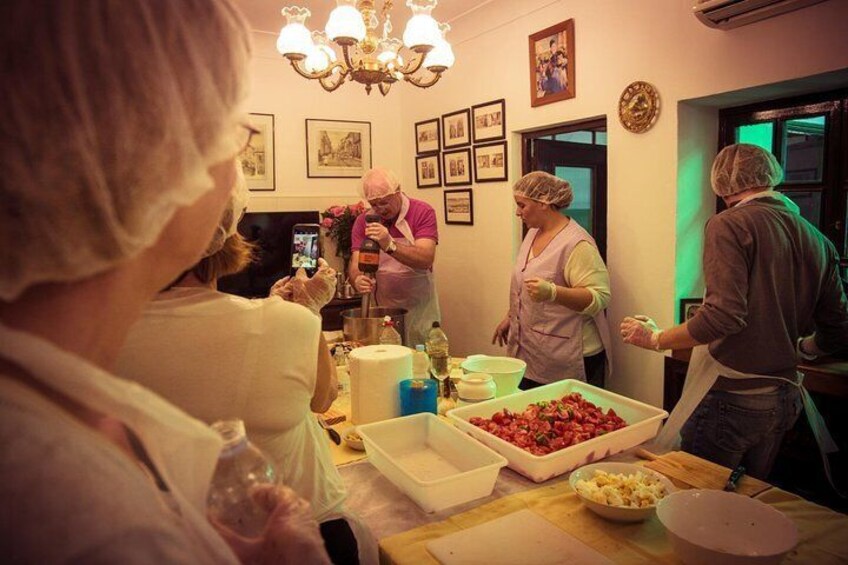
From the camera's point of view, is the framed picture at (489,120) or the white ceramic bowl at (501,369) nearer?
the white ceramic bowl at (501,369)

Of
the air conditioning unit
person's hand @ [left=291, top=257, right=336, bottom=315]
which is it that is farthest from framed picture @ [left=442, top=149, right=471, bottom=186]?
person's hand @ [left=291, top=257, right=336, bottom=315]

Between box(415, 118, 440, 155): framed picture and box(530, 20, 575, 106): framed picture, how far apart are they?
114cm

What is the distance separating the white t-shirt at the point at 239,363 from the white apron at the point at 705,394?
1393 millimetres

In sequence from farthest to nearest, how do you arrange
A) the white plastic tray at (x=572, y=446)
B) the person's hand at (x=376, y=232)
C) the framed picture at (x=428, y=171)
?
the framed picture at (x=428, y=171)
the person's hand at (x=376, y=232)
the white plastic tray at (x=572, y=446)

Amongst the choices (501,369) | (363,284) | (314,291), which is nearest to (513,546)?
(314,291)

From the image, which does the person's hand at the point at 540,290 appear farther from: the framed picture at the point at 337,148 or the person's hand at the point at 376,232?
the framed picture at the point at 337,148

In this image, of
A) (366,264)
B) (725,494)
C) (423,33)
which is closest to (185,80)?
(725,494)

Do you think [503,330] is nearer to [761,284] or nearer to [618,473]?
[761,284]

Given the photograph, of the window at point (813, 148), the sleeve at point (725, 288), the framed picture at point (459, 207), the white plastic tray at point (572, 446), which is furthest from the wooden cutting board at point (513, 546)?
the framed picture at point (459, 207)

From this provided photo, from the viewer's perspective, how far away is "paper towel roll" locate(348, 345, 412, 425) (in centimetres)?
178

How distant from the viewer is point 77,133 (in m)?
0.44

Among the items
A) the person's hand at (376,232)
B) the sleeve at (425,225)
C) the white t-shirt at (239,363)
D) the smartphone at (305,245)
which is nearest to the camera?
the white t-shirt at (239,363)

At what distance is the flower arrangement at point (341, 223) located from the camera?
178 inches

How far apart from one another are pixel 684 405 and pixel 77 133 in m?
2.24
